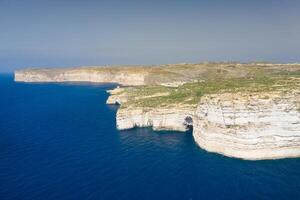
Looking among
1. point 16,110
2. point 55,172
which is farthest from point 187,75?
point 55,172

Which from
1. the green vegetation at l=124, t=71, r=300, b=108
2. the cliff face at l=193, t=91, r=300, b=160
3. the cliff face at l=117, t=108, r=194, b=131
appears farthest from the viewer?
the cliff face at l=117, t=108, r=194, b=131

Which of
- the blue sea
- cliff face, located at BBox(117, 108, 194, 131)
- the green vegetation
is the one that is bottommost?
the blue sea

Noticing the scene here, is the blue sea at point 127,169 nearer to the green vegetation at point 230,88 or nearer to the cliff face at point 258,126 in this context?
the cliff face at point 258,126

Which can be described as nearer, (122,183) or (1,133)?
(122,183)

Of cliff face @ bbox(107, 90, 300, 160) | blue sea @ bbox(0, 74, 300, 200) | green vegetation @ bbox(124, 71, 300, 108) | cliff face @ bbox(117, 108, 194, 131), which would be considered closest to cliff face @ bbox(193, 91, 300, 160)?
cliff face @ bbox(107, 90, 300, 160)

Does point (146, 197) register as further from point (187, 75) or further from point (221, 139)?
point (187, 75)

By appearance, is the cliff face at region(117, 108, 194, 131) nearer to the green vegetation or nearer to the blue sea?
the blue sea
